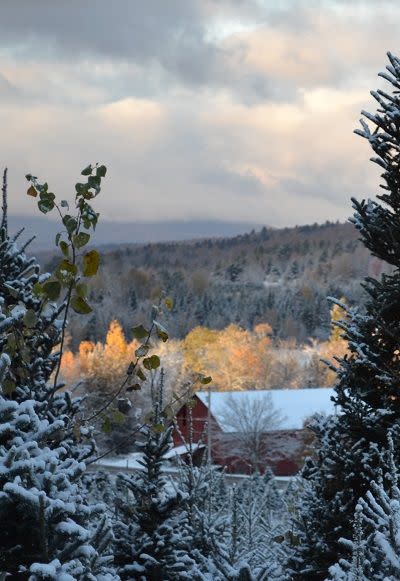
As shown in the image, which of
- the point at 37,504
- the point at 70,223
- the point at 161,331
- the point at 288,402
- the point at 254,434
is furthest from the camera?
the point at 288,402

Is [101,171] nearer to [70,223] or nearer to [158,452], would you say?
[70,223]

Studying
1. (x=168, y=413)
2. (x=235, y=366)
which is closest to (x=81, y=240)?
(x=168, y=413)

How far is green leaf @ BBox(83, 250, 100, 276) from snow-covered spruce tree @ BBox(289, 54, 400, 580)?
12.7ft

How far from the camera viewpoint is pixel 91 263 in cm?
353

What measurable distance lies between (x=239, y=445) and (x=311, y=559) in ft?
131

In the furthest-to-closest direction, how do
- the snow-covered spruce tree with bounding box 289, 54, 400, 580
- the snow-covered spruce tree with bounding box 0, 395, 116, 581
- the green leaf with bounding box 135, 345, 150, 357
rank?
the snow-covered spruce tree with bounding box 289, 54, 400, 580 < the green leaf with bounding box 135, 345, 150, 357 < the snow-covered spruce tree with bounding box 0, 395, 116, 581

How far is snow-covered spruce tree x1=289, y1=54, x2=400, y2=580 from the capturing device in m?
6.72

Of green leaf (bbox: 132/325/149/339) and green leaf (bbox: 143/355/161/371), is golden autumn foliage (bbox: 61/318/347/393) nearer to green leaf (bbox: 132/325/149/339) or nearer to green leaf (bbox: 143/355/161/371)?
green leaf (bbox: 143/355/161/371)

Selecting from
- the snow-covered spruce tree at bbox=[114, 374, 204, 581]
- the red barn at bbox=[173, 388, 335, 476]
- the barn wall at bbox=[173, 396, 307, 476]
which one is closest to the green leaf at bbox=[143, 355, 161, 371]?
the snow-covered spruce tree at bbox=[114, 374, 204, 581]

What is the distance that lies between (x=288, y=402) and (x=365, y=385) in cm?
4426

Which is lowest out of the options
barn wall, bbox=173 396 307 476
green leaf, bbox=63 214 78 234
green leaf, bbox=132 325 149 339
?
barn wall, bbox=173 396 307 476

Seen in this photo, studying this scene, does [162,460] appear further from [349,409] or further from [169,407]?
[169,407]

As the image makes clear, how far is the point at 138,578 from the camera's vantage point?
8.07 meters

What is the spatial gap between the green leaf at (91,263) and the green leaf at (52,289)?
0.15 meters
